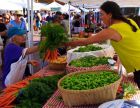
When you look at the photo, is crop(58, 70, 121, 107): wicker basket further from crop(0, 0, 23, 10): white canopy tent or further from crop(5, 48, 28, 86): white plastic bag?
crop(0, 0, 23, 10): white canopy tent

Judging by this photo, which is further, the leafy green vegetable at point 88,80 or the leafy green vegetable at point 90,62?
the leafy green vegetable at point 90,62

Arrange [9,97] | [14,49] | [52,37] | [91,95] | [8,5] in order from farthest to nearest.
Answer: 1. [8,5]
2. [14,49]
3. [52,37]
4. [9,97]
5. [91,95]

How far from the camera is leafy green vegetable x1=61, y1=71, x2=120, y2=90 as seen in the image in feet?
8.60

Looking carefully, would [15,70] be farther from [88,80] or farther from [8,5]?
[8,5]

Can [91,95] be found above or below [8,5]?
below

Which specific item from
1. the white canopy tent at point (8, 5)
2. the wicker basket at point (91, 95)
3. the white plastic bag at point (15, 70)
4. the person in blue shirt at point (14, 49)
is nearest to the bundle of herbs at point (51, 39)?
the person in blue shirt at point (14, 49)

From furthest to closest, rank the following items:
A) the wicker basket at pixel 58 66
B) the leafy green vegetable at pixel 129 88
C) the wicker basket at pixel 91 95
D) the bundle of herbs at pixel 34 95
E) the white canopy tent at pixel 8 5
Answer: the white canopy tent at pixel 8 5
the wicker basket at pixel 58 66
the bundle of herbs at pixel 34 95
the leafy green vegetable at pixel 129 88
the wicker basket at pixel 91 95

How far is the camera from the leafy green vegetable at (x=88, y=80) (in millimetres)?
2621

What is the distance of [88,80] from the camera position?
2.75 m

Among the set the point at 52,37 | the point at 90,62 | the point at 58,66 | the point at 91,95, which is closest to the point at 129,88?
the point at 91,95

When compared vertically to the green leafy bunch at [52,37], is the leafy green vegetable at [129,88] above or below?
below

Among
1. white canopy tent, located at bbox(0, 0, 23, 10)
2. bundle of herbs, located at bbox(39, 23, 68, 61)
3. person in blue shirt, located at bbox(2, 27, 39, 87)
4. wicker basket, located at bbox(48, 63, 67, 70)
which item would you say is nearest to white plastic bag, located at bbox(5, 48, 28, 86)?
person in blue shirt, located at bbox(2, 27, 39, 87)

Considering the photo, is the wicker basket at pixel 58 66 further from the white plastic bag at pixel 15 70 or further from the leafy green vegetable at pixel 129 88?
the leafy green vegetable at pixel 129 88

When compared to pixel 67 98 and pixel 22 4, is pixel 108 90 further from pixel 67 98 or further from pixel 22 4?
pixel 22 4
